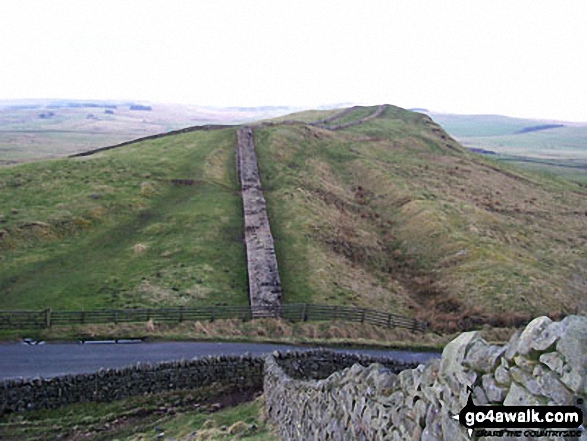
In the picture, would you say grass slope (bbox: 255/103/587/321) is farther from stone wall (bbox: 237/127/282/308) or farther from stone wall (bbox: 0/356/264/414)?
stone wall (bbox: 0/356/264/414)

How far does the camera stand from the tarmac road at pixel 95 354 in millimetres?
23547

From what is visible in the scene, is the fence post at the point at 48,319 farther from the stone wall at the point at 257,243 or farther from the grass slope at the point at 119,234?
the stone wall at the point at 257,243

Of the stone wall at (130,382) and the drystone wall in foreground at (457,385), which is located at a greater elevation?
the drystone wall in foreground at (457,385)

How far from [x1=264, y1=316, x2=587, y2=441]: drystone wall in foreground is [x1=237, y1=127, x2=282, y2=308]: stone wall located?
24186 millimetres

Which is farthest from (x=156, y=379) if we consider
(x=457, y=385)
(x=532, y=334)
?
(x=532, y=334)

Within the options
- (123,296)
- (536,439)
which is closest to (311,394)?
(536,439)

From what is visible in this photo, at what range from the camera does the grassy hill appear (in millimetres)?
37719

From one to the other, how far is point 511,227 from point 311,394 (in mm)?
53497

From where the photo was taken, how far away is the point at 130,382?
2225 cm

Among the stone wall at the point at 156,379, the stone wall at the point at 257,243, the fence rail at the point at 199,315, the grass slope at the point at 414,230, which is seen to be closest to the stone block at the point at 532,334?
the stone wall at the point at 156,379

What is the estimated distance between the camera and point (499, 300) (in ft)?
131

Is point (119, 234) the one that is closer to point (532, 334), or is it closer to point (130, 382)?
point (130, 382)

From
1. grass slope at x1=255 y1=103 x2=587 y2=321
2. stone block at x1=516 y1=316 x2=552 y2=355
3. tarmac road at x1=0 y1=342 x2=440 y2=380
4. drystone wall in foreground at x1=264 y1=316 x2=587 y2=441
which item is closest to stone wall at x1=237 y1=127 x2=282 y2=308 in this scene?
grass slope at x1=255 y1=103 x2=587 y2=321

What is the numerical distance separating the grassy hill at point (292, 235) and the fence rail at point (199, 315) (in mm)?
2811
